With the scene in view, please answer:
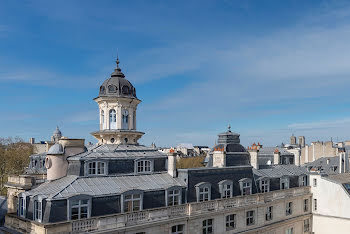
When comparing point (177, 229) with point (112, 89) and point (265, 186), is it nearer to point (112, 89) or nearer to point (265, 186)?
point (265, 186)

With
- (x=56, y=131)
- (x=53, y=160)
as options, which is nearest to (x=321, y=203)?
(x=53, y=160)

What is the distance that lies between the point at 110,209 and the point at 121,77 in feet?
43.9

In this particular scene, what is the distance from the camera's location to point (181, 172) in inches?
1059

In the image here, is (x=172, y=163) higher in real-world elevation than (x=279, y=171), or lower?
higher

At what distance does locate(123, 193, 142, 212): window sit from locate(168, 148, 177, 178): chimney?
4.70 meters

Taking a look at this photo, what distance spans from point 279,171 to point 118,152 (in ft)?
61.8

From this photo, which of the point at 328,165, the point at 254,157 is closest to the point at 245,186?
the point at 254,157

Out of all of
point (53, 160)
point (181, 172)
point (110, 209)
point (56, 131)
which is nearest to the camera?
point (110, 209)

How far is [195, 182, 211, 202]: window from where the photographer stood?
26.5 m

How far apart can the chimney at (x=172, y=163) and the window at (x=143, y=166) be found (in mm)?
1848

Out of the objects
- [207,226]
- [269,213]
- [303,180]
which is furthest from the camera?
[303,180]

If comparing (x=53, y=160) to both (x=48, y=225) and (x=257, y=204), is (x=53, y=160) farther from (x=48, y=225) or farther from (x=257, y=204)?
(x=257, y=204)

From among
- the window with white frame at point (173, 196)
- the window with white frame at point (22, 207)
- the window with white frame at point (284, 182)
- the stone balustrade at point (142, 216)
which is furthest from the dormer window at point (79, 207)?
the window with white frame at point (284, 182)

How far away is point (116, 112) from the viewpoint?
29844 millimetres
